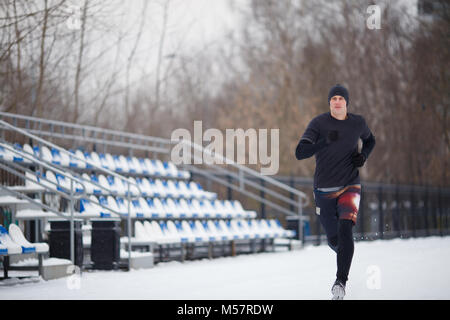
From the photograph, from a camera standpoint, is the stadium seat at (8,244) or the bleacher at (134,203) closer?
the stadium seat at (8,244)

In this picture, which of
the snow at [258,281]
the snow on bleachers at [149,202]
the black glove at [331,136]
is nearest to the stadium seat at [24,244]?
the snow at [258,281]

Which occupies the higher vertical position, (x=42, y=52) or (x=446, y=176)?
(x=42, y=52)

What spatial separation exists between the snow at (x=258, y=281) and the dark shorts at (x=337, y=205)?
0.76 m

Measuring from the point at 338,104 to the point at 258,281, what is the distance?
10.4 feet

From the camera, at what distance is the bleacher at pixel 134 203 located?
1195 cm

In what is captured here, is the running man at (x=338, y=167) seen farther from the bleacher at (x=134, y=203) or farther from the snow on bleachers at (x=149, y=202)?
the snow on bleachers at (x=149, y=202)

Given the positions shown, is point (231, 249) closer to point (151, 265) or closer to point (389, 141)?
point (151, 265)

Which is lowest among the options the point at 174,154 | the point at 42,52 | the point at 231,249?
the point at 231,249

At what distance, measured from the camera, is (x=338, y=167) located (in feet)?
23.5

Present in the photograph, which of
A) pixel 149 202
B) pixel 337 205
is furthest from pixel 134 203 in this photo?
pixel 337 205

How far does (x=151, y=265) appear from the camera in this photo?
40.5ft
